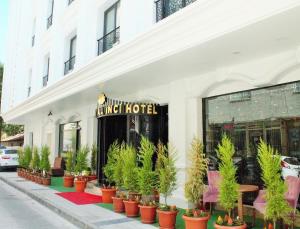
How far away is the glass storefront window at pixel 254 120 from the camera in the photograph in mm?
7414

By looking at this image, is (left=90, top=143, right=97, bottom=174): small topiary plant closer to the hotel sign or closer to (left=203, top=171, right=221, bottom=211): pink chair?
the hotel sign

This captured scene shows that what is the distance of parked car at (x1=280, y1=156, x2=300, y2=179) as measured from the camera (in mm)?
7257

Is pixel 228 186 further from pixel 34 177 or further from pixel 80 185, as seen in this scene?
pixel 34 177

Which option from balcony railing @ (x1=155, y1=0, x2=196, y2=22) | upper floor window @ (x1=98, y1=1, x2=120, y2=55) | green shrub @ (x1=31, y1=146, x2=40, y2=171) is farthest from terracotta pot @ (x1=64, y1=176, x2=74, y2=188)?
balcony railing @ (x1=155, y1=0, x2=196, y2=22)

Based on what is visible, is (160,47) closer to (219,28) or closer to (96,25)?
(219,28)

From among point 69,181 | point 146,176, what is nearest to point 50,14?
point 69,181

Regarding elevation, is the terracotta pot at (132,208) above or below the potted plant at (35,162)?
below

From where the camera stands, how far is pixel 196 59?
303 inches

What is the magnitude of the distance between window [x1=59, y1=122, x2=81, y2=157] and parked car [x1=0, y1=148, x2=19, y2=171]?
5.26 metres

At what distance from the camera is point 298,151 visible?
7.24 metres

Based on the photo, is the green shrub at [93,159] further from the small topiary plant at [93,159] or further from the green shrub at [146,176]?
the green shrub at [146,176]

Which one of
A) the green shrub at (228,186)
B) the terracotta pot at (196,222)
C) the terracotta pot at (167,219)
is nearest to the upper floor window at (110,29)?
the terracotta pot at (167,219)

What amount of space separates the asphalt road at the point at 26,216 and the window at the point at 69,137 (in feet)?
17.9

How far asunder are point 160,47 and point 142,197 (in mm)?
3434
